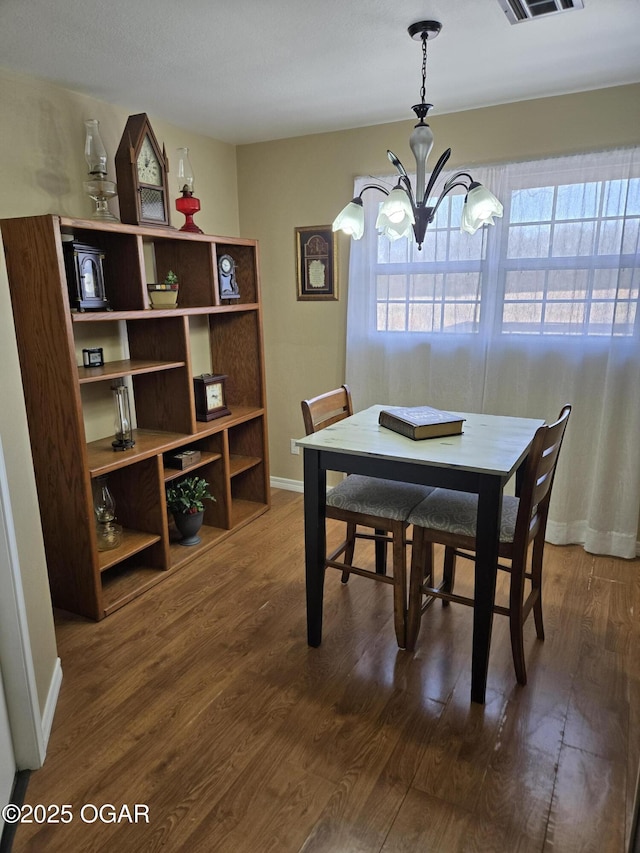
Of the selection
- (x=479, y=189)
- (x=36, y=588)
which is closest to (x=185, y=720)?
(x=36, y=588)

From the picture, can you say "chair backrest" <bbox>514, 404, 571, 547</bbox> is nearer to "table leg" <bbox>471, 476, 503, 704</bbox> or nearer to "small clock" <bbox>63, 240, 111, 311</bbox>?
"table leg" <bbox>471, 476, 503, 704</bbox>

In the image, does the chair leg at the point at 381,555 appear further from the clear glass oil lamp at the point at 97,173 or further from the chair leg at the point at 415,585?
the clear glass oil lamp at the point at 97,173

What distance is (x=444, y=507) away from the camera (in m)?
2.07

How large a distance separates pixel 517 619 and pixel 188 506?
177 centimetres

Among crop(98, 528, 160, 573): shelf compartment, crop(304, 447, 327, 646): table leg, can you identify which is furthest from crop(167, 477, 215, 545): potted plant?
crop(304, 447, 327, 646): table leg

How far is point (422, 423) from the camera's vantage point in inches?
Answer: 83.4

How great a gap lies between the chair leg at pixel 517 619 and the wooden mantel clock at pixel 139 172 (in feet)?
7.27

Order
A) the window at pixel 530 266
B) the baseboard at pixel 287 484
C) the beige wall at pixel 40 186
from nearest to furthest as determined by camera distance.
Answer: the beige wall at pixel 40 186 → the window at pixel 530 266 → the baseboard at pixel 287 484

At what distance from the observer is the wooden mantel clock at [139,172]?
252cm

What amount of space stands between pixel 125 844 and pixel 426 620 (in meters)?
1.40

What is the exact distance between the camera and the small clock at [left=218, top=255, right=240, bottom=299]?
314cm

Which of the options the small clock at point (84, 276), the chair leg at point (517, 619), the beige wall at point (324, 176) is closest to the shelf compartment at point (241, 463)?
the beige wall at point (324, 176)

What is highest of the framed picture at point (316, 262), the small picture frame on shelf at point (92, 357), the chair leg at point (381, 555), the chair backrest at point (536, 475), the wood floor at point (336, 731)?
the framed picture at point (316, 262)

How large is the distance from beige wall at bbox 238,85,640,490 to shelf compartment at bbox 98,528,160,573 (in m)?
1.40
